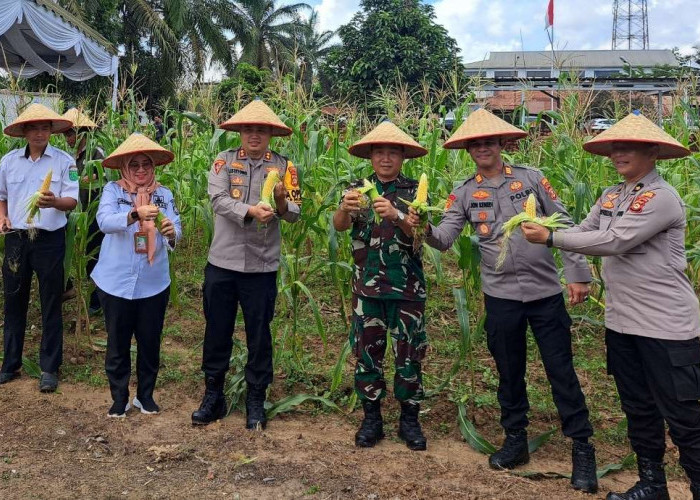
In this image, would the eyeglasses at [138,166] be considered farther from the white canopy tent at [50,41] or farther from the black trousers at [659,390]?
the white canopy tent at [50,41]

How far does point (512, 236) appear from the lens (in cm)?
276

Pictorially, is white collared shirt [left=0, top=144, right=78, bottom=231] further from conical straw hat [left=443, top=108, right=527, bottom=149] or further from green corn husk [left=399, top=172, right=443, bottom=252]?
conical straw hat [left=443, top=108, right=527, bottom=149]

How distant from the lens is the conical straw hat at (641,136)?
237 centimetres

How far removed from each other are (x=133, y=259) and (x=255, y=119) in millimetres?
1020

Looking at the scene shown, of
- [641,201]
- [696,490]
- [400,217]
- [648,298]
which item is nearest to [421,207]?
[400,217]

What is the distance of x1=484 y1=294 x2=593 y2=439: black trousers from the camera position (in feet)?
8.91

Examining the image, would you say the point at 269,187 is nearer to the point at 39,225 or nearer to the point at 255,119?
the point at 255,119

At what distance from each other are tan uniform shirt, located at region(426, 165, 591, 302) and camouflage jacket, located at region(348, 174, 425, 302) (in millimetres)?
190

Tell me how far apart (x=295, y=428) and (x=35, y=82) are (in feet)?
50.5

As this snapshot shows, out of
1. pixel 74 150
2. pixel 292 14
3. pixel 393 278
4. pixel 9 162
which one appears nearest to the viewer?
pixel 393 278

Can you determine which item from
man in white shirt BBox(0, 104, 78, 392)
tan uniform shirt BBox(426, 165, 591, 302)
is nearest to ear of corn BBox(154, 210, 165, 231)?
man in white shirt BBox(0, 104, 78, 392)

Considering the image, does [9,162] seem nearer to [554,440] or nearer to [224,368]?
[224,368]

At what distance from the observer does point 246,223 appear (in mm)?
2982

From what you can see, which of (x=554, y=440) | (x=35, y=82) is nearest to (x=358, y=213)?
(x=554, y=440)
